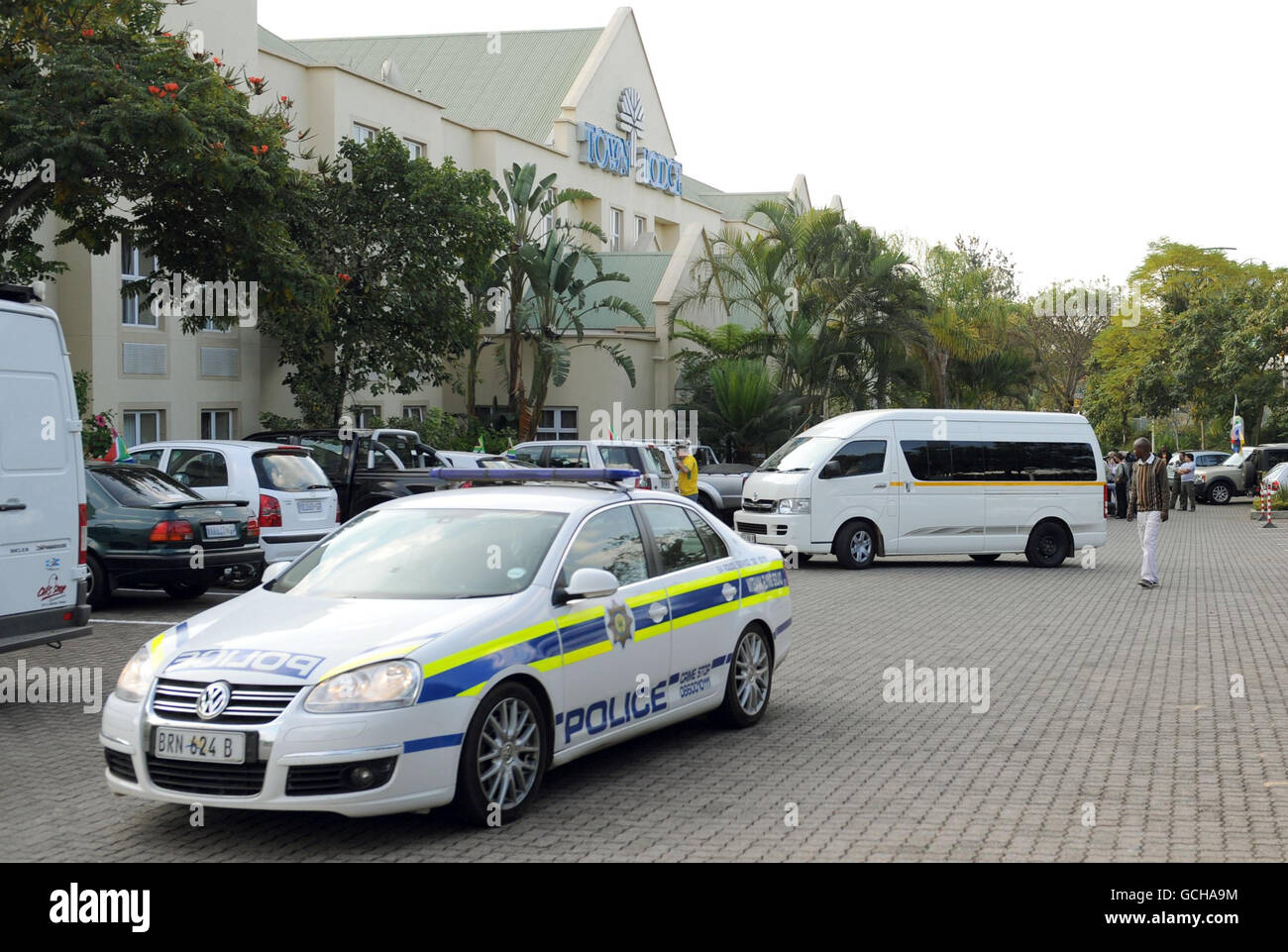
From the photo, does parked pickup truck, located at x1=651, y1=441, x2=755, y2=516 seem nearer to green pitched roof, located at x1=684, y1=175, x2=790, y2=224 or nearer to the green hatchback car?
the green hatchback car

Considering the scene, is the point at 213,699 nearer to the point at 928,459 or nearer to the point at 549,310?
the point at 928,459

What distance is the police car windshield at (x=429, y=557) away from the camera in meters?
7.01

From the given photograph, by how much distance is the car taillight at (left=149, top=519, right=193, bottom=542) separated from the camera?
45.6ft

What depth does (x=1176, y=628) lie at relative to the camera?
46.0ft

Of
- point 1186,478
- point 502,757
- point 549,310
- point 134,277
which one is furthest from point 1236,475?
point 502,757

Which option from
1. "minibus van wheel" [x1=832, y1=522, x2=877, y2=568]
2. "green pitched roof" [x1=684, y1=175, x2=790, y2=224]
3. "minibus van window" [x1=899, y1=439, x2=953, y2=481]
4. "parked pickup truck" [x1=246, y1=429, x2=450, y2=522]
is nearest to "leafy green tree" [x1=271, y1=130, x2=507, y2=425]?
"parked pickup truck" [x1=246, y1=429, x2=450, y2=522]

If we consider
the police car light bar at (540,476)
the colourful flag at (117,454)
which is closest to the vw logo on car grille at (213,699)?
the police car light bar at (540,476)

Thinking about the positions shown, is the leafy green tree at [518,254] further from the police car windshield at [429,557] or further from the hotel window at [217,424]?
the police car windshield at [429,557]

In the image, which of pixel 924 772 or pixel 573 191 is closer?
pixel 924 772

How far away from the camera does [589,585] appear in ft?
22.6

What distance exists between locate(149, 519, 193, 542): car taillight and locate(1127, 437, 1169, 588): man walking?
11.4 metres

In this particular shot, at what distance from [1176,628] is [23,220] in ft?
52.0

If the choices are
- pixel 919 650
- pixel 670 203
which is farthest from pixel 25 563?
pixel 670 203
